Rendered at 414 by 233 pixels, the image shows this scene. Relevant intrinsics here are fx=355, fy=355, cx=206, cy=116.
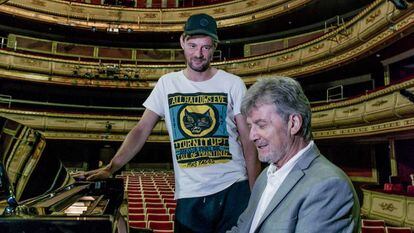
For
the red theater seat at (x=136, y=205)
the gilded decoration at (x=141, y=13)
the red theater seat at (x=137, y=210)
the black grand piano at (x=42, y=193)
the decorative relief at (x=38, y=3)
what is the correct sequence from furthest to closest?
the decorative relief at (x=38, y=3), the gilded decoration at (x=141, y=13), the red theater seat at (x=136, y=205), the red theater seat at (x=137, y=210), the black grand piano at (x=42, y=193)

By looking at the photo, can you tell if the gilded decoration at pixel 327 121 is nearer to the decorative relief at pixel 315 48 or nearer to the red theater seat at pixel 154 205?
the decorative relief at pixel 315 48

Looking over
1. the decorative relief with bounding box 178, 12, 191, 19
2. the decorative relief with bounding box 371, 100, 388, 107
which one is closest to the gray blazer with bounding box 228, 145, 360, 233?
the decorative relief with bounding box 371, 100, 388, 107

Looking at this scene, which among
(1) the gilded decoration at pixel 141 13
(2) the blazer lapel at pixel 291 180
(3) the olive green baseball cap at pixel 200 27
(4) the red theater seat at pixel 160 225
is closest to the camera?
(2) the blazer lapel at pixel 291 180

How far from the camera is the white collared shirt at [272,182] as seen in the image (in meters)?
1.10

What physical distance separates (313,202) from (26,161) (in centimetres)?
130

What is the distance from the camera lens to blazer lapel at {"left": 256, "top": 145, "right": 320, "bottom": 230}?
1019 millimetres

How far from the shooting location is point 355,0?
1123 cm

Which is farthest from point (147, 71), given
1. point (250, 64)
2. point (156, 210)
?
point (156, 210)

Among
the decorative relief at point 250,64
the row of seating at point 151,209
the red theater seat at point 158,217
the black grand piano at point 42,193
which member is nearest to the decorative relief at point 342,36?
the decorative relief at point 250,64

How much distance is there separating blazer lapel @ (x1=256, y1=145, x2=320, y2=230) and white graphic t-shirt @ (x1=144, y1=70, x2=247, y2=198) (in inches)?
18.3

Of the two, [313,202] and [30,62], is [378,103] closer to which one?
[313,202]

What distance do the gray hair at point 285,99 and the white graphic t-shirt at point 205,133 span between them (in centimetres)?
43

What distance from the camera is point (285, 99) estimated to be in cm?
107

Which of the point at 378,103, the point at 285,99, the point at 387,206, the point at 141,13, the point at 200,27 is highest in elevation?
the point at 141,13
